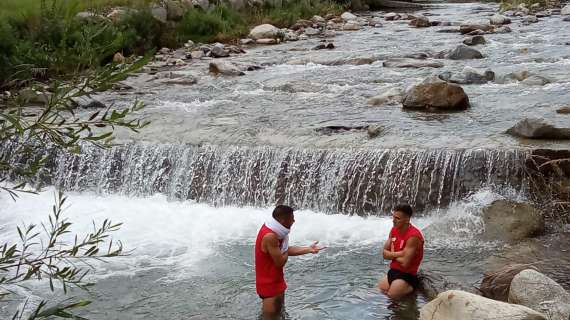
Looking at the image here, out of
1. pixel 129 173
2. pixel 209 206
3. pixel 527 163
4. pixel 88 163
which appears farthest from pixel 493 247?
pixel 88 163

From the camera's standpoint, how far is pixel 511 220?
8531 millimetres

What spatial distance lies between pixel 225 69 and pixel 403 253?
10.9 m

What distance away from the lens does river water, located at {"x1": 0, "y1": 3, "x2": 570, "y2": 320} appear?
7508 millimetres

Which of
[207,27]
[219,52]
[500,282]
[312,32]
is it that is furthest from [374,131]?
[312,32]

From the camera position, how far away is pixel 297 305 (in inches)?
275

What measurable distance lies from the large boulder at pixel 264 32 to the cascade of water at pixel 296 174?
37.8 ft

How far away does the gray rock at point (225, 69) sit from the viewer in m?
16.9

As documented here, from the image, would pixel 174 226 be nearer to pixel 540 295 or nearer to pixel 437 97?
pixel 437 97

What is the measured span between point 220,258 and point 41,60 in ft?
17.0

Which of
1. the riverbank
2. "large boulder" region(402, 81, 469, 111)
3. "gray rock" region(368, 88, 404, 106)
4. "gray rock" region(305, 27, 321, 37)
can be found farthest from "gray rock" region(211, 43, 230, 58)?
"large boulder" region(402, 81, 469, 111)

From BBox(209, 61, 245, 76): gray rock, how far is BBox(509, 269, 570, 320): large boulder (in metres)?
11.4

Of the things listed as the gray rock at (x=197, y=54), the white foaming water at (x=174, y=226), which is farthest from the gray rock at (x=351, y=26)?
the white foaming water at (x=174, y=226)

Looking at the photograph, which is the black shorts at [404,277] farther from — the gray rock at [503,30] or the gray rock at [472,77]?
the gray rock at [503,30]

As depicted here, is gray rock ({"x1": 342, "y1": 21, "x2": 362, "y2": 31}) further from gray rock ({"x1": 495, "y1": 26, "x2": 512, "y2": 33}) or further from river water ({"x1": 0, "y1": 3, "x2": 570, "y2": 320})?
river water ({"x1": 0, "y1": 3, "x2": 570, "y2": 320})
